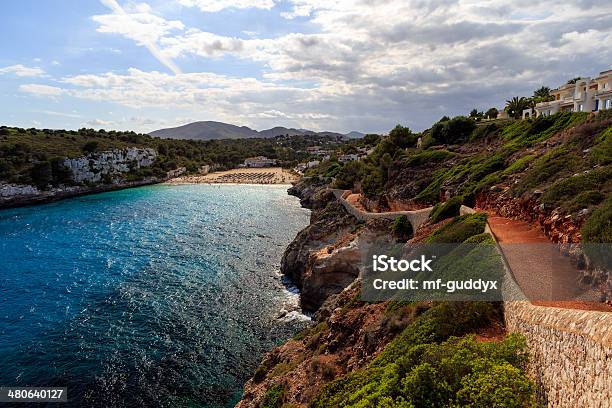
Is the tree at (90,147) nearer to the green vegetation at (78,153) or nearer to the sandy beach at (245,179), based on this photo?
the green vegetation at (78,153)

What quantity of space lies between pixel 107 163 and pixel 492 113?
104856mm

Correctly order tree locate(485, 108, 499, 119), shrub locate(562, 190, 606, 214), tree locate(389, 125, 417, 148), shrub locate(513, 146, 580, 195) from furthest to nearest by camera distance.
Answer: tree locate(485, 108, 499, 119)
tree locate(389, 125, 417, 148)
shrub locate(513, 146, 580, 195)
shrub locate(562, 190, 606, 214)

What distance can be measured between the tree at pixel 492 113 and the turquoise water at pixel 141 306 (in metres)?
39.7

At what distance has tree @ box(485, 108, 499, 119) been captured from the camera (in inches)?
2896

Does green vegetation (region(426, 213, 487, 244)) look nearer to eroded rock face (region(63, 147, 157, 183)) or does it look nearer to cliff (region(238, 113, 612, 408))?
cliff (region(238, 113, 612, 408))

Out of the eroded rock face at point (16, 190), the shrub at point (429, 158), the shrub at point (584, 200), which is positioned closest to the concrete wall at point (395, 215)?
the shrub at point (429, 158)

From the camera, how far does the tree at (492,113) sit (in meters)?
73.6


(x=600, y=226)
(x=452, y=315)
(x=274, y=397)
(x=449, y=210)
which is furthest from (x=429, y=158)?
(x=274, y=397)

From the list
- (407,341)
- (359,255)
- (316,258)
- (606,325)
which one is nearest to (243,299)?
(316,258)

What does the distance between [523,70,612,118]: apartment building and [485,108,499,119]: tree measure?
22.3m

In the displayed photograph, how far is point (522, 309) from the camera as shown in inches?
451

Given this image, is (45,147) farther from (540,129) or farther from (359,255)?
(540,129)

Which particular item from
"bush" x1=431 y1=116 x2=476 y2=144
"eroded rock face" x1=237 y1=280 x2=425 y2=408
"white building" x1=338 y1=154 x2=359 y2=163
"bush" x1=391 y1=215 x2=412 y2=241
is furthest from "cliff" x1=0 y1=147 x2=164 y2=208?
"eroded rock face" x1=237 y1=280 x2=425 y2=408

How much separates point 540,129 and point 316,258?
24739mm
